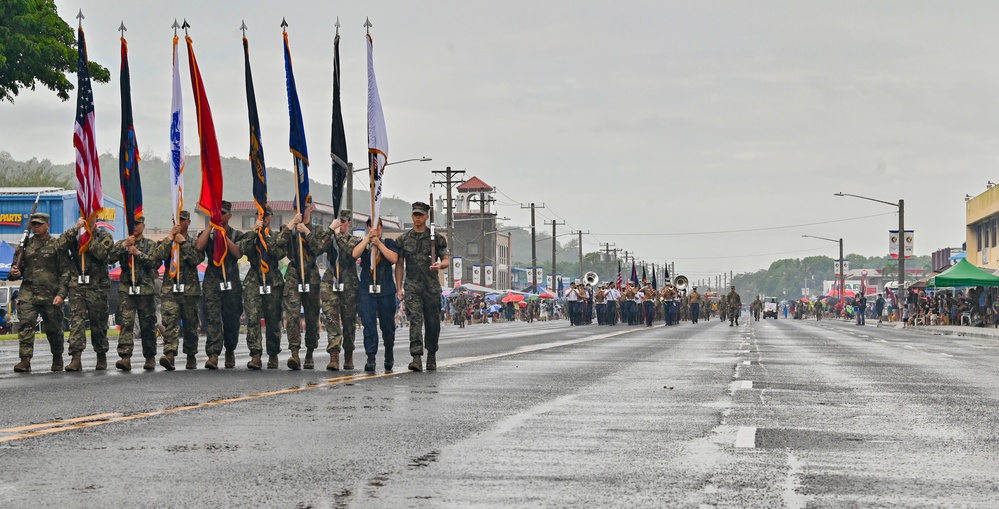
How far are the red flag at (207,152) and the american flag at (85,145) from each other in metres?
1.40

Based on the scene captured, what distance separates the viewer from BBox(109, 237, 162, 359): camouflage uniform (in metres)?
17.6

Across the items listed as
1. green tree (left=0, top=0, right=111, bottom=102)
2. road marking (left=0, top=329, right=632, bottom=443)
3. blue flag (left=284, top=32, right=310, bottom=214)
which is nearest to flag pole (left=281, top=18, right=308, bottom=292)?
blue flag (left=284, top=32, right=310, bottom=214)

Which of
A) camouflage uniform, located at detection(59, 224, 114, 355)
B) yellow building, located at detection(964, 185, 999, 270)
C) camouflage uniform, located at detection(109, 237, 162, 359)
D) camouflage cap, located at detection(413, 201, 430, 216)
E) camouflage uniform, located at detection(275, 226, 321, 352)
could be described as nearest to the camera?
camouflage cap, located at detection(413, 201, 430, 216)

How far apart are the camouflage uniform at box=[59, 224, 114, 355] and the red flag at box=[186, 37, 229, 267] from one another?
1.44 m

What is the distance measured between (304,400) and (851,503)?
22.5 ft

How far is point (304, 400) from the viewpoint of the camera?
505 inches

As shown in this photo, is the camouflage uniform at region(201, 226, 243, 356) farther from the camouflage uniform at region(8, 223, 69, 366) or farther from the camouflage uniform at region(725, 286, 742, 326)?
the camouflage uniform at region(725, 286, 742, 326)

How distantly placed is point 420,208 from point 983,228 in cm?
7449

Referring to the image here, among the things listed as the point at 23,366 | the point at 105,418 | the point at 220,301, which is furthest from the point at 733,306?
the point at 105,418

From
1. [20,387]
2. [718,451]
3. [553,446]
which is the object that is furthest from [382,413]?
[20,387]

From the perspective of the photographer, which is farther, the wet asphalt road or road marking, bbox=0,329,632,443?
road marking, bbox=0,329,632,443

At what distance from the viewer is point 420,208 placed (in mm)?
16609

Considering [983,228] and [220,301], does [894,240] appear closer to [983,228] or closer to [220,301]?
[983,228]

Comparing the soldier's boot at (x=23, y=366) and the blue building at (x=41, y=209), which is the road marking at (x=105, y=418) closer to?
the soldier's boot at (x=23, y=366)
